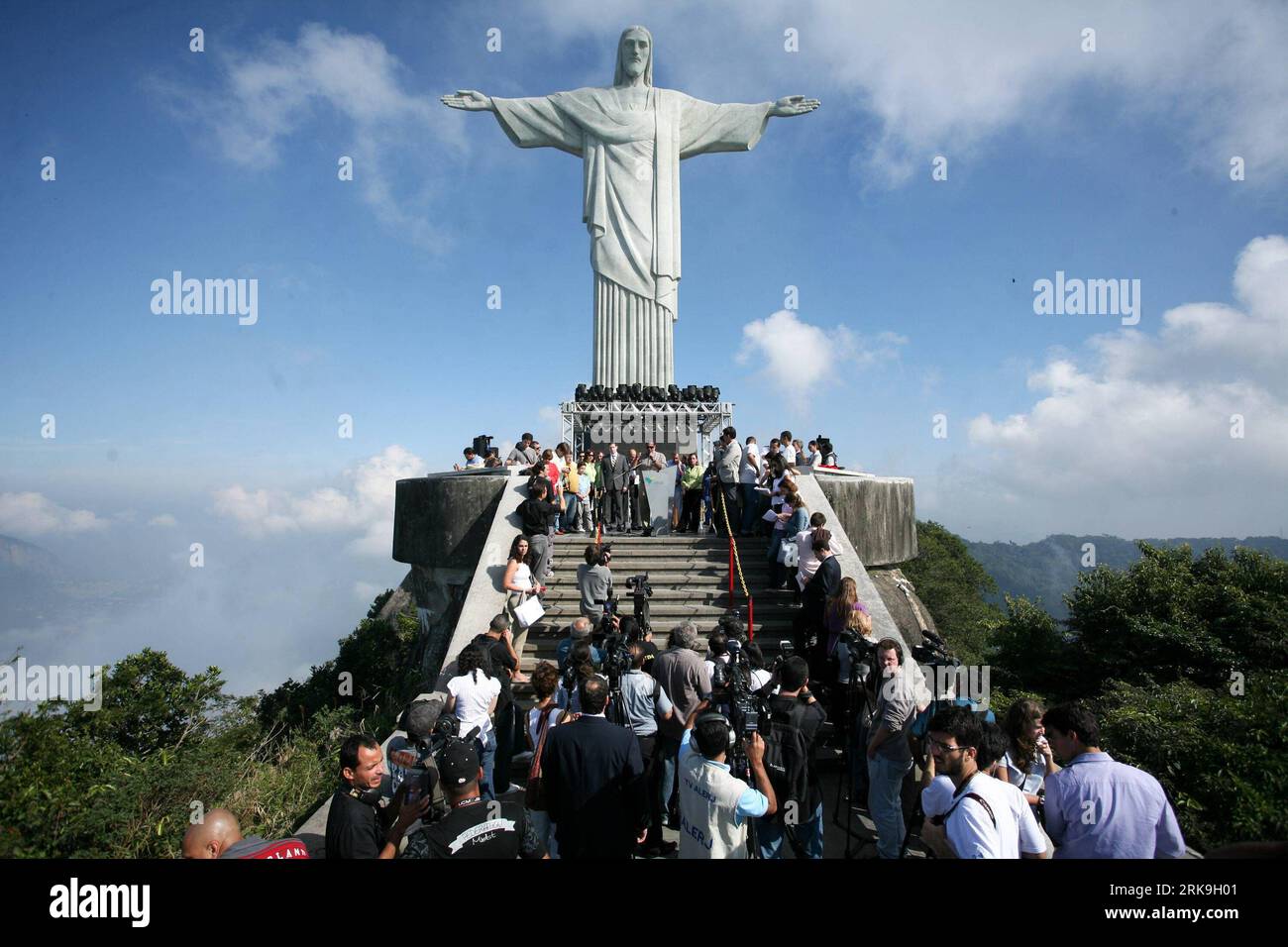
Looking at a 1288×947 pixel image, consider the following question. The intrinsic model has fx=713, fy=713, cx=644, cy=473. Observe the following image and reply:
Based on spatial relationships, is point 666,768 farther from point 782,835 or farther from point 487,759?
point 487,759

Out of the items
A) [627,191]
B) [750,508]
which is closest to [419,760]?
[750,508]

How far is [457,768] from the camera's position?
8.98 feet

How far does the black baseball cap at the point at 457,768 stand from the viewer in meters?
2.73

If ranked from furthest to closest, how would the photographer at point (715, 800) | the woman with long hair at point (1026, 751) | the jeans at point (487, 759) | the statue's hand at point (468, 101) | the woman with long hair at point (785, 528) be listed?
the statue's hand at point (468, 101) → the woman with long hair at point (785, 528) → the jeans at point (487, 759) → the woman with long hair at point (1026, 751) → the photographer at point (715, 800)

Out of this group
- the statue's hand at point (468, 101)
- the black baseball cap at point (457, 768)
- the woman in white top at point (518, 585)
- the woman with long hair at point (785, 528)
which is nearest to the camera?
the black baseball cap at point (457, 768)

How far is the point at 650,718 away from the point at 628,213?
1465cm

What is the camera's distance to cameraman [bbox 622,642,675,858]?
4.35m

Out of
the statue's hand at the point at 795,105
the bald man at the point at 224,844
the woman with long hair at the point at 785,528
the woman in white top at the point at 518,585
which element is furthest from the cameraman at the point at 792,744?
the statue's hand at the point at 795,105

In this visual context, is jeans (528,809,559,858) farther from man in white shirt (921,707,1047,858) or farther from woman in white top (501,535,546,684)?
woman in white top (501,535,546,684)

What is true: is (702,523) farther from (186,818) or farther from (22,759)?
(22,759)

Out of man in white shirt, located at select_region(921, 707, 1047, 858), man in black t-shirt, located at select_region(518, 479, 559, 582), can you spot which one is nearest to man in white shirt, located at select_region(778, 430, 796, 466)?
man in black t-shirt, located at select_region(518, 479, 559, 582)

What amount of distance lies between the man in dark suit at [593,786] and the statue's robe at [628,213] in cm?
1375

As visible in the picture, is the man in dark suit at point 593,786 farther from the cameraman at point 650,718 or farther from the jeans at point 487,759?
the jeans at point 487,759

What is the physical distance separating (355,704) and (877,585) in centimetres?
1240
